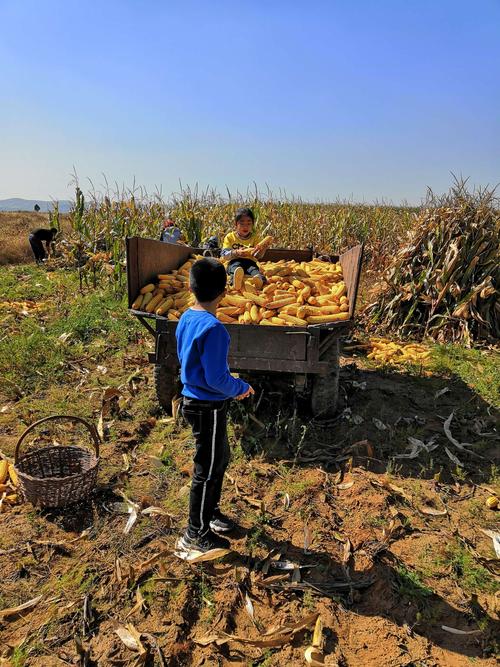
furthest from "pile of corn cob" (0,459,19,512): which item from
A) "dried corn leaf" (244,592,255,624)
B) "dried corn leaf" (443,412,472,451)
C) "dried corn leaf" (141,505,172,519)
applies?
"dried corn leaf" (443,412,472,451)

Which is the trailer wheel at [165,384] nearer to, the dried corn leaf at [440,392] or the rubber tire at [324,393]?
the rubber tire at [324,393]

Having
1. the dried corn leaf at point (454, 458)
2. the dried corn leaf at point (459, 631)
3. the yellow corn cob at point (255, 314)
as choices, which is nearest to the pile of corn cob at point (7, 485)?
the yellow corn cob at point (255, 314)

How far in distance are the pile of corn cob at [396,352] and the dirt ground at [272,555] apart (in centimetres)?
170

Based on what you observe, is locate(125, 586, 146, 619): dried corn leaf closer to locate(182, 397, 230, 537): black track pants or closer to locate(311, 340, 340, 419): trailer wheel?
locate(182, 397, 230, 537): black track pants

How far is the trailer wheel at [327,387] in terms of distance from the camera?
4.45 metres

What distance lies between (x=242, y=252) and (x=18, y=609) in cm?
393

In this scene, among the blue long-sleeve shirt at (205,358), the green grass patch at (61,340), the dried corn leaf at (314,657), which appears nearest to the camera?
the dried corn leaf at (314,657)

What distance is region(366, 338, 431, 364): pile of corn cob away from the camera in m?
6.45

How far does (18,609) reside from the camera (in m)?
2.54

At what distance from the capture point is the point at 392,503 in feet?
11.6

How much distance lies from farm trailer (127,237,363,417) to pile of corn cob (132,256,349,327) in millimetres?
142

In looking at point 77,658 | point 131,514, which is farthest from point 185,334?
point 77,658

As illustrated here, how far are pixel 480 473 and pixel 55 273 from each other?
35.1ft

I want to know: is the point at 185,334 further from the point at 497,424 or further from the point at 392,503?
the point at 497,424
